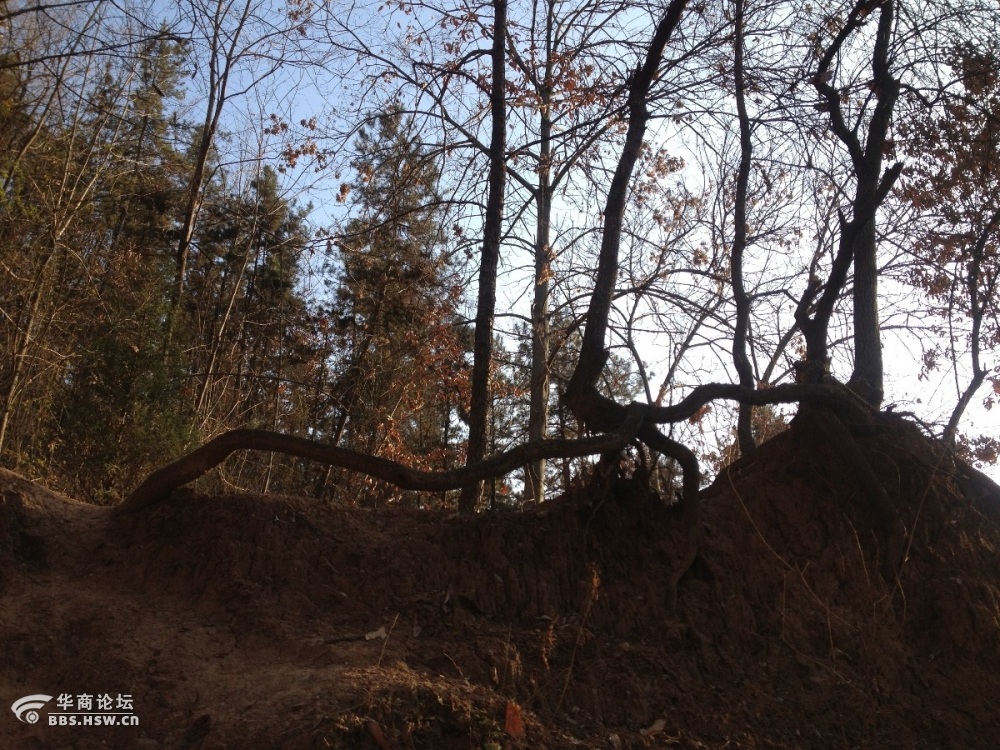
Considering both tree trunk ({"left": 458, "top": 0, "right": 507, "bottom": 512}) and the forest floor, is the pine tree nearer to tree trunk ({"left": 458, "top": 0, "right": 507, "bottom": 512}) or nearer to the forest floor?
tree trunk ({"left": 458, "top": 0, "right": 507, "bottom": 512})

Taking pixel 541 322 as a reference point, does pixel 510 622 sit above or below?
below

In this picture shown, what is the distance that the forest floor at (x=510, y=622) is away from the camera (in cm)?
442

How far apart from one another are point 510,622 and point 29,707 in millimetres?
2696

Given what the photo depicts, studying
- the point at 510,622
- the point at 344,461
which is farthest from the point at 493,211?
the point at 510,622

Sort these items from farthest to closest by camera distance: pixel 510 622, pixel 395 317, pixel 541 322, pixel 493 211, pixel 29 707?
pixel 395 317
pixel 541 322
pixel 493 211
pixel 510 622
pixel 29 707

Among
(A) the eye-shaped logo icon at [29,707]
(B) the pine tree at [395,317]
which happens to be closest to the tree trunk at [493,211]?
(B) the pine tree at [395,317]

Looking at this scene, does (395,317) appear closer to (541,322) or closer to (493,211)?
(541,322)

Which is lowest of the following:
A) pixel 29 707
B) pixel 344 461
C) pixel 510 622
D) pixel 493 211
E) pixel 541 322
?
pixel 29 707

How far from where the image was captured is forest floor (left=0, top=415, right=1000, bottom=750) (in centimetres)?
442

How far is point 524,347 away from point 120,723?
17459mm

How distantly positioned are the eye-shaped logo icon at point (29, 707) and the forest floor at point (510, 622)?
0.10 feet

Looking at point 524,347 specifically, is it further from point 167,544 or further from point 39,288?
point 167,544

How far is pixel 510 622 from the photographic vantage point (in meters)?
5.58

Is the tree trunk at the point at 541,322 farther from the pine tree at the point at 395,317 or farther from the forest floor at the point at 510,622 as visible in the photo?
the forest floor at the point at 510,622
